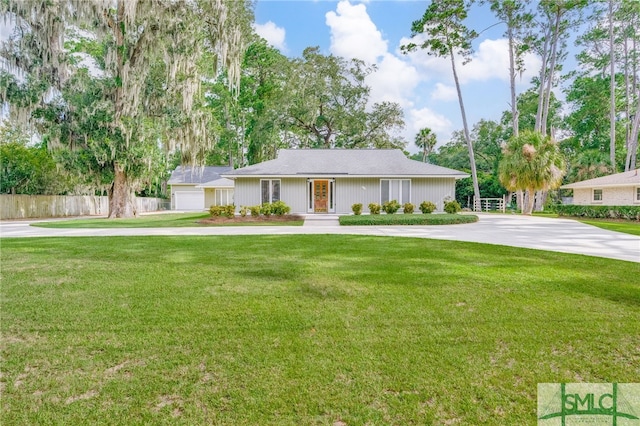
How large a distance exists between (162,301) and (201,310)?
22.9 inches

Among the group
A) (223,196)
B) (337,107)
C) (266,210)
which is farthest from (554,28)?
(223,196)

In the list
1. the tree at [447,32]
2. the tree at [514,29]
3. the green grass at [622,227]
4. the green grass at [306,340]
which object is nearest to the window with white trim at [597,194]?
the tree at [514,29]

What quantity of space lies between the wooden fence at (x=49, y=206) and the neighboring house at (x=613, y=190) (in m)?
33.5

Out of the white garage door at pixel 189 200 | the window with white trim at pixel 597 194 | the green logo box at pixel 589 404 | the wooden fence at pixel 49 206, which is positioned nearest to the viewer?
the green logo box at pixel 589 404

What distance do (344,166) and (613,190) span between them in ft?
54.3

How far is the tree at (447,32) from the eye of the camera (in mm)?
23344

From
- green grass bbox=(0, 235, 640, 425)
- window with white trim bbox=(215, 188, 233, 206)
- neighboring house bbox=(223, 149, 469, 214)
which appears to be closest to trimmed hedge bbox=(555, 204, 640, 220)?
neighboring house bbox=(223, 149, 469, 214)

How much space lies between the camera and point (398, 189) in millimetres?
19250

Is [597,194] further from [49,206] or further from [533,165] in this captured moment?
[49,206]

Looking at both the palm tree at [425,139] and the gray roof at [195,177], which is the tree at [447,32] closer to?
the palm tree at [425,139]

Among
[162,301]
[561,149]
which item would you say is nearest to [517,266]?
[162,301]

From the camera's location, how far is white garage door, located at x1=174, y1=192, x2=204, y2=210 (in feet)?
102

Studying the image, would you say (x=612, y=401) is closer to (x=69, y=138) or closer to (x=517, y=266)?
(x=517, y=266)

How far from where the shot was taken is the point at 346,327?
325 centimetres
